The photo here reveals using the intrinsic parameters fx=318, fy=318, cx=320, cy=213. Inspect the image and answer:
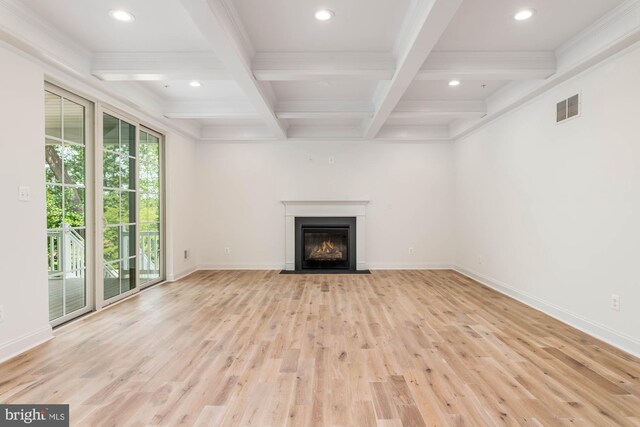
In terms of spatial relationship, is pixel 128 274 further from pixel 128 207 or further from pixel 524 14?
pixel 524 14

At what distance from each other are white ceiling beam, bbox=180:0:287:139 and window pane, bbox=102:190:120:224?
2.11 meters

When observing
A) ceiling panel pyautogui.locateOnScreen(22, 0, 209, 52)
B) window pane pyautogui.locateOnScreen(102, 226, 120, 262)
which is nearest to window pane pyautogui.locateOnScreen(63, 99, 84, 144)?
ceiling panel pyautogui.locateOnScreen(22, 0, 209, 52)

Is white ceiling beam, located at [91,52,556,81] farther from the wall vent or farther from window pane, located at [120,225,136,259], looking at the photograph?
window pane, located at [120,225,136,259]

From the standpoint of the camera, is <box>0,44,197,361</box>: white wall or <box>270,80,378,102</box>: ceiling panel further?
<box>270,80,378,102</box>: ceiling panel

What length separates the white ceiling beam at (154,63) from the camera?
320 cm

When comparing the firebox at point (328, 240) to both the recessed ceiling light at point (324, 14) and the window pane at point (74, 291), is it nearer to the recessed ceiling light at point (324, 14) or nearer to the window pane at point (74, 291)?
the window pane at point (74, 291)

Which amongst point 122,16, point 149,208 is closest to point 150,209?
point 149,208

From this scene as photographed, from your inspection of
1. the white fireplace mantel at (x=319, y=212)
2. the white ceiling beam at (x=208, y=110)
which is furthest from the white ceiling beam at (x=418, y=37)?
the white fireplace mantel at (x=319, y=212)

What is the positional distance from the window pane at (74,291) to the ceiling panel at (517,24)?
437cm

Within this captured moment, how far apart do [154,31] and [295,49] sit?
1.26 m

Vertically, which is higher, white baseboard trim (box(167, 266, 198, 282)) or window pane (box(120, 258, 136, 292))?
window pane (box(120, 258, 136, 292))

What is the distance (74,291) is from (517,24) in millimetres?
5004

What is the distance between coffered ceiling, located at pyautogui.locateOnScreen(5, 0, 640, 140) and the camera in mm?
→ 2451

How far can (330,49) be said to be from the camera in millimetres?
3115
